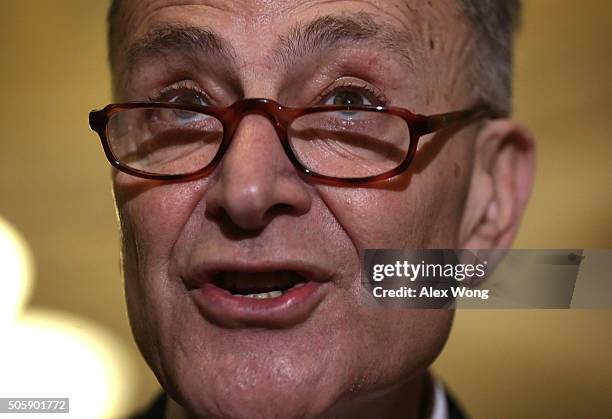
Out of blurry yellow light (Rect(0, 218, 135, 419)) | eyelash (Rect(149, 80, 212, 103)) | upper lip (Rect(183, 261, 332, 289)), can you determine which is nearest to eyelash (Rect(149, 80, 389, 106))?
eyelash (Rect(149, 80, 212, 103))

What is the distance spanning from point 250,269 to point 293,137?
17 cm

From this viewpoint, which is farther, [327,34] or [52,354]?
[52,354]

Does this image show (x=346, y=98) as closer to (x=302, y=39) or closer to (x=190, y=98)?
(x=302, y=39)

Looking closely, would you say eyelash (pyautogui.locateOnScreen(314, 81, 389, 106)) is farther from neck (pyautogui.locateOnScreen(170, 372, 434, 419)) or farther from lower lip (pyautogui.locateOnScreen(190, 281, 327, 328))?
neck (pyautogui.locateOnScreen(170, 372, 434, 419))

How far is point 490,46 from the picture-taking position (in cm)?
98

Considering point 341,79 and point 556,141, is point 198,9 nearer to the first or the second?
point 341,79

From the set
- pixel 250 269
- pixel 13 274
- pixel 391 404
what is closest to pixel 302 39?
pixel 250 269

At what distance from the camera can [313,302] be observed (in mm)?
792

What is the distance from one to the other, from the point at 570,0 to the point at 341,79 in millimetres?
653

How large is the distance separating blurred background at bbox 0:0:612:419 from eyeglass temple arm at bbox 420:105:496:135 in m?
0.26

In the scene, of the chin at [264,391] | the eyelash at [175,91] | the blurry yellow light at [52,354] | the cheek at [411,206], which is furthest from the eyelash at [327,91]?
the blurry yellow light at [52,354]

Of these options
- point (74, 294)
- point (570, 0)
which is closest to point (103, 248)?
point (74, 294)

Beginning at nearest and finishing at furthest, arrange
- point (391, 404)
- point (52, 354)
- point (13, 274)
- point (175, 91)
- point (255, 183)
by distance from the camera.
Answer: point (255, 183), point (175, 91), point (391, 404), point (52, 354), point (13, 274)

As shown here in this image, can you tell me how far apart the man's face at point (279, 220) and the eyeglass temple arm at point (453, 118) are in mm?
14
